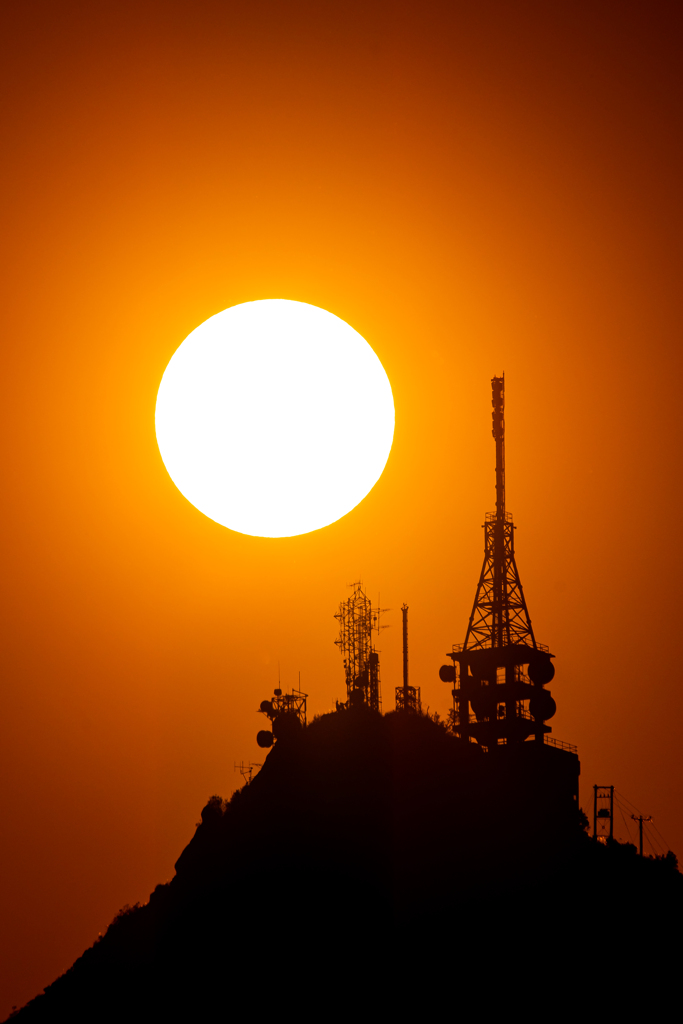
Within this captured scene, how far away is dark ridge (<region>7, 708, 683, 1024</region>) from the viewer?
6297 centimetres

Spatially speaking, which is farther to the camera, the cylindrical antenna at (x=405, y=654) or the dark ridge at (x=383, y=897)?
the cylindrical antenna at (x=405, y=654)

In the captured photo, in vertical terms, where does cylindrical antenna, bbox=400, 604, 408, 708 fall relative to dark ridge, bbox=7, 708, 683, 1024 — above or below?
above

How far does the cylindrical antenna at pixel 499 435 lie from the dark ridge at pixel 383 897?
20.6 metres

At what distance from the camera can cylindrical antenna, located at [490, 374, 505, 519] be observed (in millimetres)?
89625

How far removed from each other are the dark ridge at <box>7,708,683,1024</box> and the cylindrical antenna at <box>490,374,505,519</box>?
811 inches

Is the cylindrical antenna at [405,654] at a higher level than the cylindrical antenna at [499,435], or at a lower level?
lower

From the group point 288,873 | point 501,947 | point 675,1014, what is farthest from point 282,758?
point 675,1014

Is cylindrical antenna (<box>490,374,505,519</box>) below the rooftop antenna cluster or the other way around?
the other way around

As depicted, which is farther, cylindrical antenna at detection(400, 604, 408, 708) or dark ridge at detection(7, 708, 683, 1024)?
cylindrical antenna at detection(400, 604, 408, 708)

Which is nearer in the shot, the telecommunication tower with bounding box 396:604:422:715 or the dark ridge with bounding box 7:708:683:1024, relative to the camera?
the dark ridge with bounding box 7:708:683:1024

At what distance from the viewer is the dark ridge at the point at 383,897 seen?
207 ft

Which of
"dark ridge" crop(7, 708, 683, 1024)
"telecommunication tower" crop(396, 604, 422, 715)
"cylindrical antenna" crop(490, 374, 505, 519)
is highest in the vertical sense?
"cylindrical antenna" crop(490, 374, 505, 519)

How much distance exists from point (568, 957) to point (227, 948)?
74.0 feet

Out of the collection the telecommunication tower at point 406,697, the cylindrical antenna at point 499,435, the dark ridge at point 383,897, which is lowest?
the dark ridge at point 383,897
